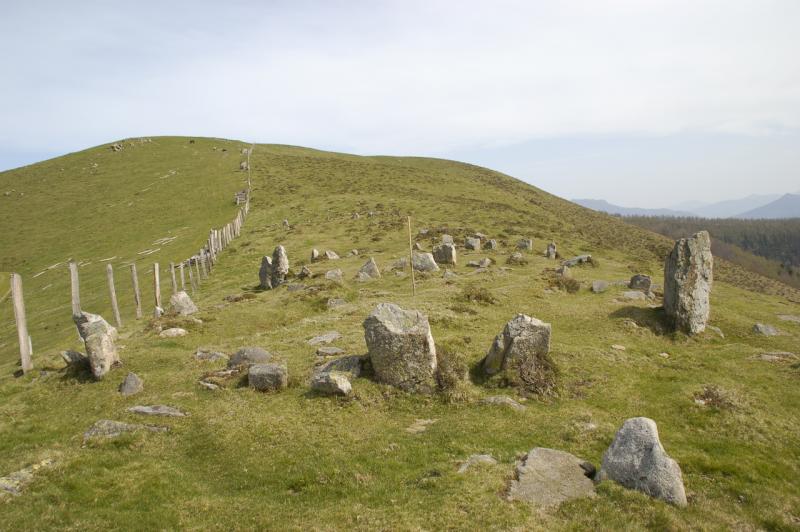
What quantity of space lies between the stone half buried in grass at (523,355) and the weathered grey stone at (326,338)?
8.08 metres

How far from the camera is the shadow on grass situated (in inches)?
978

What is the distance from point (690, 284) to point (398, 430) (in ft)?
58.9

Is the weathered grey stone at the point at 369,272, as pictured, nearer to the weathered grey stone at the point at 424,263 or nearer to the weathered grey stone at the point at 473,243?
the weathered grey stone at the point at 424,263

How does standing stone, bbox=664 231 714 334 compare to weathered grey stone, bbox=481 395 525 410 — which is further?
standing stone, bbox=664 231 714 334

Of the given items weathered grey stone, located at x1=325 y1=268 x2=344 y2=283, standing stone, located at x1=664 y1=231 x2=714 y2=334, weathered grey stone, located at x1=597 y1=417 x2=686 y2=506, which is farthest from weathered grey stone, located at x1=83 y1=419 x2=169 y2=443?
standing stone, located at x1=664 y1=231 x2=714 y2=334

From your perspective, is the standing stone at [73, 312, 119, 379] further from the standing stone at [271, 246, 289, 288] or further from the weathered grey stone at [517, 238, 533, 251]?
the weathered grey stone at [517, 238, 533, 251]

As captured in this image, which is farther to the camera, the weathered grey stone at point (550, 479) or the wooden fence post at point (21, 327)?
the wooden fence post at point (21, 327)

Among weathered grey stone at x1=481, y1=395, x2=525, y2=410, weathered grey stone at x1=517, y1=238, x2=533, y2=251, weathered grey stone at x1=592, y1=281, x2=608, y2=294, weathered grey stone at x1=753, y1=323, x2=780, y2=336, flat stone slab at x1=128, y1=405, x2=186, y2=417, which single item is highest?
weathered grey stone at x1=517, y1=238, x2=533, y2=251

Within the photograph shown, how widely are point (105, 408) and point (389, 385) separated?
10.0 m

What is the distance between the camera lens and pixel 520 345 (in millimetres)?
18375

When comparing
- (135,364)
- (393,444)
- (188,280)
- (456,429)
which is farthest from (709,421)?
(188,280)

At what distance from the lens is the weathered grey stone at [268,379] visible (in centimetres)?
1762

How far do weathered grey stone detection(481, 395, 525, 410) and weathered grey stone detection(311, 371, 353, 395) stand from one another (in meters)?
4.87

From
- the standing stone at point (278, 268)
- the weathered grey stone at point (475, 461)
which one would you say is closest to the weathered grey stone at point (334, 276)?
the standing stone at point (278, 268)
